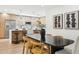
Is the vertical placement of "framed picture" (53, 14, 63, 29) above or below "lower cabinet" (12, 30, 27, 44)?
above

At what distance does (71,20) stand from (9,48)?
58.1 inches

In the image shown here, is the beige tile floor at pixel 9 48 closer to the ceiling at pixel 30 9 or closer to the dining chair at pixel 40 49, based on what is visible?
the dining chair at pixel 40 49

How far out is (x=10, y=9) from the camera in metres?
2.18

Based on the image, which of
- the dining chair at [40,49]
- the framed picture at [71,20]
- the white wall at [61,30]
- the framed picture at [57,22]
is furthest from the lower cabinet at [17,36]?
the framed picture at [71,20]

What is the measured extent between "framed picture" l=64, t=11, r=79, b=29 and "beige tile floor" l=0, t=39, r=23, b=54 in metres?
1.11

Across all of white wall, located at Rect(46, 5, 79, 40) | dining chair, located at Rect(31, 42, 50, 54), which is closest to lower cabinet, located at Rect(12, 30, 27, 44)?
dining chair, located at Rect(31, 42, 50, 54)

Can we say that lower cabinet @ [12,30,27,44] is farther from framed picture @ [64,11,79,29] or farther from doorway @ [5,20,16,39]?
framed picture @ [64,11,79,29]

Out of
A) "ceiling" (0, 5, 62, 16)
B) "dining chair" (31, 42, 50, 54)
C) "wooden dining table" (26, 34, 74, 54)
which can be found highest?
"ceiling" (0, 5, 62, 16)

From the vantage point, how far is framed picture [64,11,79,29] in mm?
2152

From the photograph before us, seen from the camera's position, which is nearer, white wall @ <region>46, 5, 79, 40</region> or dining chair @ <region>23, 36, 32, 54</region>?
white wall @ <region>46, 5, 79, 40</region>
